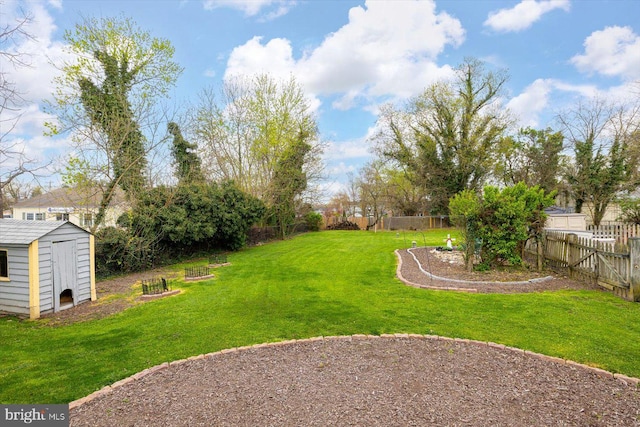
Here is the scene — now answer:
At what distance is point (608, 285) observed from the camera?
23.0 feet

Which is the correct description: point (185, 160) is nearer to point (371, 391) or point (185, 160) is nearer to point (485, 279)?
point (485, 279)

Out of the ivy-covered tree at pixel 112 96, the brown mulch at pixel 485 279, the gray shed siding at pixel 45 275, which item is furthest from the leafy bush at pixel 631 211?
the gray shed siding at pixel 45 275

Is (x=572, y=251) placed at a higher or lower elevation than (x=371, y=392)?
higher

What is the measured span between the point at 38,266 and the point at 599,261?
12052mm

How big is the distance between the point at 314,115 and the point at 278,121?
283cm

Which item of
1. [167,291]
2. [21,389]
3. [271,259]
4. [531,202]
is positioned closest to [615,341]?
[531,202]

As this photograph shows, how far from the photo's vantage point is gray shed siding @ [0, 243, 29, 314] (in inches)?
260

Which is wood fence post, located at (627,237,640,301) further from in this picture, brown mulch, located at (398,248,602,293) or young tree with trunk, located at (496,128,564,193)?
young tree with trunk, located at (496,128,564,193)

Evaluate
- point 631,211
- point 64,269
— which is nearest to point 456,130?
point 631,211

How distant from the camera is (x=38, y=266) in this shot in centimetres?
666

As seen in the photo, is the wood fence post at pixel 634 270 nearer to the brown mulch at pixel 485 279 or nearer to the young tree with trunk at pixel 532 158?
the brown mulch at pixel 485 279

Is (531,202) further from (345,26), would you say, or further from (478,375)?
(345,26)

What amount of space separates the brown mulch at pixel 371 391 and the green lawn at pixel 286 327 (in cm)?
49

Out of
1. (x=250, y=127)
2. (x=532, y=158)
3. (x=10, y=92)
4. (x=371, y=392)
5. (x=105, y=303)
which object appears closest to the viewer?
(x=371, y=392)
